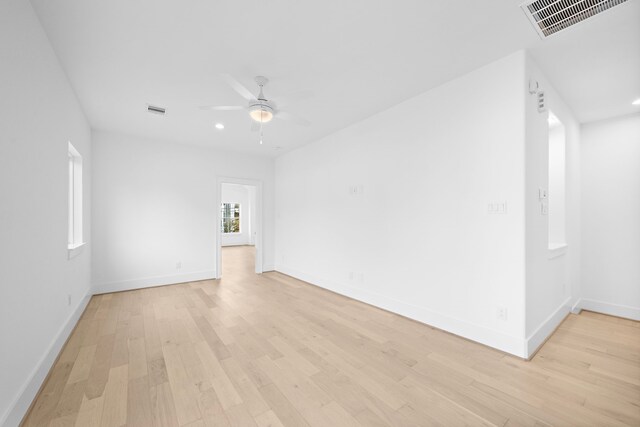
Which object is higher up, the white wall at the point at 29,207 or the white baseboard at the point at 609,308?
the white wall at the point at 29,207

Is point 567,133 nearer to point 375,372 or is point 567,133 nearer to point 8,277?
point 375,372

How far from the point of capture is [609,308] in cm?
343

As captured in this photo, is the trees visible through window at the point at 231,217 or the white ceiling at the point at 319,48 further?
the trees visible through window at the point at 231,217

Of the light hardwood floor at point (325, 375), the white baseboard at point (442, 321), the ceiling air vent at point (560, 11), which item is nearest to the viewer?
the light hardwood floor at point (325, 375)

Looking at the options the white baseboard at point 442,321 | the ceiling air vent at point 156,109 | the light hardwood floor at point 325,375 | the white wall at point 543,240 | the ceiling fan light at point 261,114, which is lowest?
the light hardwood floor at point 325,375

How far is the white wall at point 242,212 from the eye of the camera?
441 inches

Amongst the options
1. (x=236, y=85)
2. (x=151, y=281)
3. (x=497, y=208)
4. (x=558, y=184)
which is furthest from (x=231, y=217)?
→ (x=558, y=184)

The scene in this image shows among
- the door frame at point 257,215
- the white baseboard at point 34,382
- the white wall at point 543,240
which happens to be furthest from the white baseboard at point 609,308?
the white baseboard at point 34,382

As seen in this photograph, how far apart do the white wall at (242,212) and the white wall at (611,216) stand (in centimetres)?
1017

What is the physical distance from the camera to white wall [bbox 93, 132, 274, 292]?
4383mm

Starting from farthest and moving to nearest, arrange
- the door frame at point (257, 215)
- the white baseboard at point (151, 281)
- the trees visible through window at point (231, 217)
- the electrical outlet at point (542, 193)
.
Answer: the trees visible through window at point (231, 217), the door frame at point (257, 215), the white baseboard at point (151, 281), the electrical outlet at point (542, 193)

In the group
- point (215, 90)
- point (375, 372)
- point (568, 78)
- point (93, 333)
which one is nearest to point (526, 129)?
point (568, 78)

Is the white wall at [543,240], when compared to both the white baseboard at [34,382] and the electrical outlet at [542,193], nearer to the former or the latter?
the electrical outlet at [542,193]

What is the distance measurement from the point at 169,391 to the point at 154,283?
11.5ft
